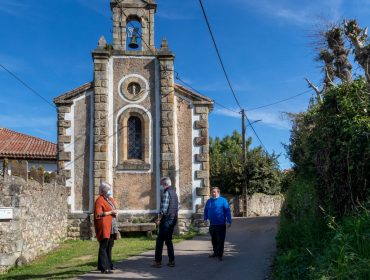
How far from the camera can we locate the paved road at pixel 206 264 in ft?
25.9

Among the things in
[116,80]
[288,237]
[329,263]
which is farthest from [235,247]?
[116,80]

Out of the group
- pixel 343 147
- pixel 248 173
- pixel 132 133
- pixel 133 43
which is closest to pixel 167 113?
pixel 132 133

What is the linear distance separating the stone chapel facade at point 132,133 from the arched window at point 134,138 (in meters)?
0.03

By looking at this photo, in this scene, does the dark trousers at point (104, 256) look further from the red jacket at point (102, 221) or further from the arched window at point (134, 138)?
the arched window at point (134, 138)

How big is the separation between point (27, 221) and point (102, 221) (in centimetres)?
357

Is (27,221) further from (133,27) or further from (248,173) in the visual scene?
(248,173)

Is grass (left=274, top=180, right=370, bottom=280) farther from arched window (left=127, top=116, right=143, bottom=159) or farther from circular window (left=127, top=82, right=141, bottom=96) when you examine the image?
circular window (left=127, top=82, right=141, bottom=96)

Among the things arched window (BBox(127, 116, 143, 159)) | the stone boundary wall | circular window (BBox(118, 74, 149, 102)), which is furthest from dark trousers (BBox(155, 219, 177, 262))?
the stone boundary wall

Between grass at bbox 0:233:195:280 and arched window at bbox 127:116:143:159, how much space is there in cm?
291

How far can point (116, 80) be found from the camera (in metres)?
15.8

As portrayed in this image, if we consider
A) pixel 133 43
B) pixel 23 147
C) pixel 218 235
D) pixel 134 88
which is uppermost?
pixel 133 43

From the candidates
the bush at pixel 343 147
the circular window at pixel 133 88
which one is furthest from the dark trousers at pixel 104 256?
the circular window at pixel 133 88

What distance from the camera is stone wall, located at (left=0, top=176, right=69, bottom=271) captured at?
1012 cm

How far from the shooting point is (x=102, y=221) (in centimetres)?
831
